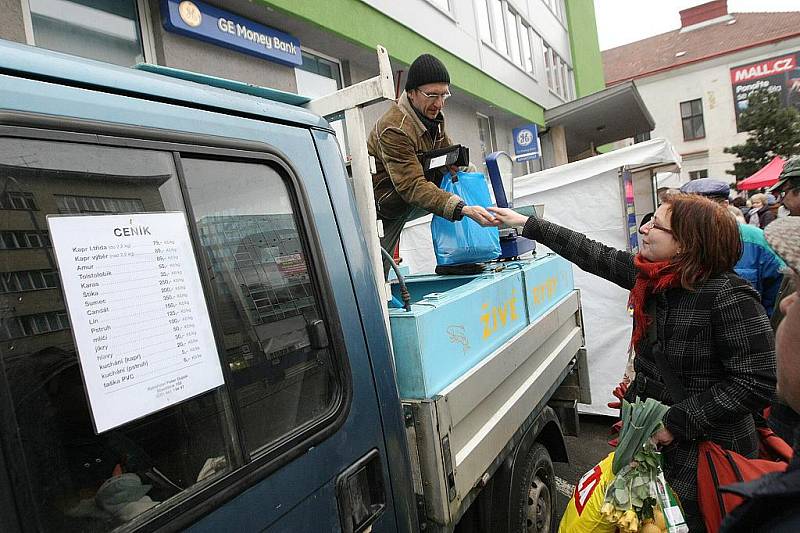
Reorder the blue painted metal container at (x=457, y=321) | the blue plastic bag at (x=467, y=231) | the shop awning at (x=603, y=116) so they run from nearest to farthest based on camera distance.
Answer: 1. the blue painted metal container at (x=457, y=321)
2. the blue plastic bag at (x=467, y=231)
3. the shop awning at (x=603, y=116)

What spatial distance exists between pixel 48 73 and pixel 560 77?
20300 mm

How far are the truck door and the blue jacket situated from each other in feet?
10.5

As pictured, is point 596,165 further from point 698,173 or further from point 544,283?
point 698,173

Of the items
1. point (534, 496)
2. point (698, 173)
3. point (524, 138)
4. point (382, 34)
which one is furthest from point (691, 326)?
point (698, 173)

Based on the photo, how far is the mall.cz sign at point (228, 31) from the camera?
4562 mm

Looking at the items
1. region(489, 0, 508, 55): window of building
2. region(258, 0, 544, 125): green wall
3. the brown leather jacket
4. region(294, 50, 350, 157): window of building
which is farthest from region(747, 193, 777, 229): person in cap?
the brown leather jacket

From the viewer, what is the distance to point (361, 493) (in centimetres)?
133

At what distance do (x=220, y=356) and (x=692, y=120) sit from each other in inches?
1412

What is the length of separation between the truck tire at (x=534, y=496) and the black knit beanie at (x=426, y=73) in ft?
6.10

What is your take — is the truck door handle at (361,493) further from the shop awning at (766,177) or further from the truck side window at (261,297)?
the shop awning at (766,177)

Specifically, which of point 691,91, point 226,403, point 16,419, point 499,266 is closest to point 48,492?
point 16,419

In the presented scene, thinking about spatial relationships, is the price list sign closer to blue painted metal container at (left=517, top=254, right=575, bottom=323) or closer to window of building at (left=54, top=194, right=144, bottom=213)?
window of building at (left=54, top=194, right=144, bottom=213)

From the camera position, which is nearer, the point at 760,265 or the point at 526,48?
the point at 760,265

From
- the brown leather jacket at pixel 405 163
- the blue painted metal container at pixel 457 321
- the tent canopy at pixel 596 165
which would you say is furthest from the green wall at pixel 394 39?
the blue painted metal container at pixel 457 321
